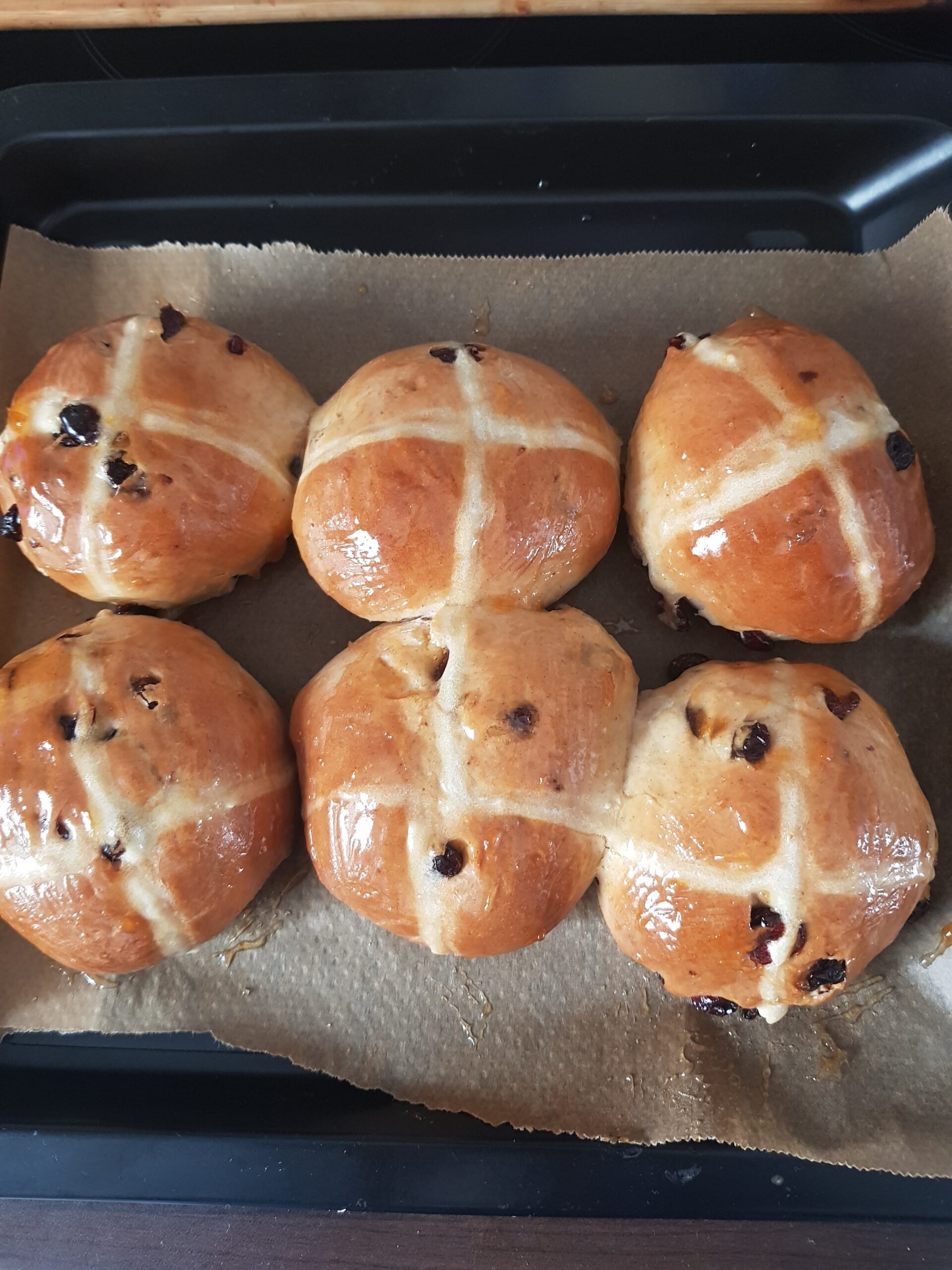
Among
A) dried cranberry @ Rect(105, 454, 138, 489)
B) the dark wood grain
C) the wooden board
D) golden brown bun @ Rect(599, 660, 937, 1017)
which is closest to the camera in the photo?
golden brown bun @ Rect(599, 660, 937, 1017)

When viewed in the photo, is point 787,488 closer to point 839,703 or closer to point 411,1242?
point 839,703

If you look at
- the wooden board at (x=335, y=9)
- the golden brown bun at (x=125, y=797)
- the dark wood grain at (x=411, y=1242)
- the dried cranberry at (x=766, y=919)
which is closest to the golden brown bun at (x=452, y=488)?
the golden brown bun at (x=125, y=797)

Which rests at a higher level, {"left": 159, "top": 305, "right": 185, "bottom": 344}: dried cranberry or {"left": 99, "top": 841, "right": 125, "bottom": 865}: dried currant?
{"left": 159, "top": 305, "right": 185, "bottom": 344}: dried cranberry

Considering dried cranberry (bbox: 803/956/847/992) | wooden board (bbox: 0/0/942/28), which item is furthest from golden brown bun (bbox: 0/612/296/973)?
wooden board (bbox: 0/0/942/28)

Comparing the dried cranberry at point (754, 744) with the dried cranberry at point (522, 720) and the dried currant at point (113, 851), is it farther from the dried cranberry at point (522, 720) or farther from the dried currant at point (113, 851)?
the dried currant at point (113, 851)

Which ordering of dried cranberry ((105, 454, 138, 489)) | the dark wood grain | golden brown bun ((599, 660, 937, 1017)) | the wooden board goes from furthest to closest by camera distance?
the wooden board < the dark wood grain < dried cranberry ((105, 454, 138, 489)) < golden brown bun ((599, 660, 937, 1017))

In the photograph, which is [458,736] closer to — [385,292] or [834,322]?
[385,292]

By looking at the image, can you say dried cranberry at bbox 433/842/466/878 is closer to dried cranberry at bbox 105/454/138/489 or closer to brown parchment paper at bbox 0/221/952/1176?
brown parchment paper at bbox 0/221/952/1176
